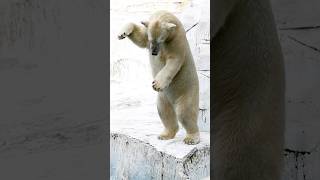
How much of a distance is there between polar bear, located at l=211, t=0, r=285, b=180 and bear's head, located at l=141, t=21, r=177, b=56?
5.36ft

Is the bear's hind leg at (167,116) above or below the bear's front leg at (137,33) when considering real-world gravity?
below

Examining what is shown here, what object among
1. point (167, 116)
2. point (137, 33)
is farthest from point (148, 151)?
point (137, 33)

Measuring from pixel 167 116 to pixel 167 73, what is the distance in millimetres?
395

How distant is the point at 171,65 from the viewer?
84.0 inches

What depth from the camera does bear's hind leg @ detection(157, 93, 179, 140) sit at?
2391 mm

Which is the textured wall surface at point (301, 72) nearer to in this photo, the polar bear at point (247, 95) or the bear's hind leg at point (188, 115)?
the polar bear at point (247, 95)

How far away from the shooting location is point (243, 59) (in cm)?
47

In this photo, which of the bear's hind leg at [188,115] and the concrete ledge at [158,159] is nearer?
the bear's hind leg at [188,115]

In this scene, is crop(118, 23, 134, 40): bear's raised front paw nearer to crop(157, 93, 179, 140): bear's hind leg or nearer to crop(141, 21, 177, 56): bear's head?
crop(141, 21, 177, 56): bear's head

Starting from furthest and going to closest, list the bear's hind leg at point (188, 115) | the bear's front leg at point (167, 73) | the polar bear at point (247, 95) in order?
the bear's hind leg at point (188, 115) → the bear's front leg at point (167, 73) → the polar bear at point (247, 95)

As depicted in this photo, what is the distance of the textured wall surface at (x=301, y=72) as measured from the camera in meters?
0.46
